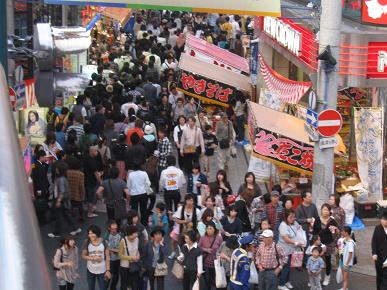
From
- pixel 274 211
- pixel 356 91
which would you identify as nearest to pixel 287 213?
pixel 274 211

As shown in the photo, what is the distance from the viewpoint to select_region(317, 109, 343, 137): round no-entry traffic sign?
506 inches

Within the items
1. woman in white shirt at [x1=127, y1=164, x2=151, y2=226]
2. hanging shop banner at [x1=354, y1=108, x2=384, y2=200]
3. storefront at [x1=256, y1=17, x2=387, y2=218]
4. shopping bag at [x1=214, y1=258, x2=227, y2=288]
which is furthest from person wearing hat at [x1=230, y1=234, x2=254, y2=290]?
hanging shop banner at [x1=354, y1=108, x2=384, y2=200]

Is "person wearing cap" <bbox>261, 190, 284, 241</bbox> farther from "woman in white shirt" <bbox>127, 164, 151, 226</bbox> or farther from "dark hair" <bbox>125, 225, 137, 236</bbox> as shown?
"dark hair" <bbox>125, 225, 137, 236</bbox>

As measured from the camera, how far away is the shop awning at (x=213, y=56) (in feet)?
72.6

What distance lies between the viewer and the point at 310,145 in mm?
14250

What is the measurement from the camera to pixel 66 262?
9727 millimetres

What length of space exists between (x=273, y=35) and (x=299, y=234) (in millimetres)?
9860

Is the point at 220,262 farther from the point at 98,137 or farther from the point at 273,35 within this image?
the point at 273,35

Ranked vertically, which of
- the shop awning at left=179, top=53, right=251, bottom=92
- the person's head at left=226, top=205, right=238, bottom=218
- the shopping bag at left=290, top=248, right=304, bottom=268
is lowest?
the shopping bag at left=290, top=248, right=304, bottom=268

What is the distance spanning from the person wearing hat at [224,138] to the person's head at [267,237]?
6.89 m

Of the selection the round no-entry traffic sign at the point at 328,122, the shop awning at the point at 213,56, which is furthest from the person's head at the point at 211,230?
the shop awning at the point at 213,56

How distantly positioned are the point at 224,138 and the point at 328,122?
457cm

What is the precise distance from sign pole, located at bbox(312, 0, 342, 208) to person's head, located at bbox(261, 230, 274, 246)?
3.62 m

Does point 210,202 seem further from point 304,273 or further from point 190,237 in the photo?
point 304,273
